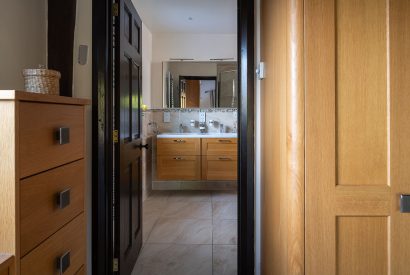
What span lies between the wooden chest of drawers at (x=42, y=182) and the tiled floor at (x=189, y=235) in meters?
1.21

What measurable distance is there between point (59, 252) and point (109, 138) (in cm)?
84

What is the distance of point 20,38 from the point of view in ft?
4.85

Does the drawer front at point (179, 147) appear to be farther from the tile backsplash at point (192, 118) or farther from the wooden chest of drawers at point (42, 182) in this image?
the wooden chest of drawers at point (42, 182)

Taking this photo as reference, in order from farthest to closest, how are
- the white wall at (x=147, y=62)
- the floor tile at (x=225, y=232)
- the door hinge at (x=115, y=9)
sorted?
1. the white wall at (x=147, y=62)
2. the floor tile at (x=225, y=232)
3. the door hinge at (x=115, y=9)

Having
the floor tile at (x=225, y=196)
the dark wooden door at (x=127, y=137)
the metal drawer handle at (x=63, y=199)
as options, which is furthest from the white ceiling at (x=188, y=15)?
the metal drawer handle at (x=63, y=199)

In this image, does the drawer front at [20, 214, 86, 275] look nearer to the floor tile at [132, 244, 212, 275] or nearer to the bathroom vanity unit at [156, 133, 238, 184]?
the floor tile at [132, 244, 212, 275]

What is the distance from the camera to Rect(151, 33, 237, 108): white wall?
16.1ft

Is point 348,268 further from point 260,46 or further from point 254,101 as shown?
point 260,46

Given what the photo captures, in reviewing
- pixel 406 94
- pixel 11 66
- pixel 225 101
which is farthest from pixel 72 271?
pixel 225 101

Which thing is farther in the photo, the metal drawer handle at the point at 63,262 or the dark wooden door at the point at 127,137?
the dark wooden door at the point at 127,137

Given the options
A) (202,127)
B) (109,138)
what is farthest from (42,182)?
(202,127)

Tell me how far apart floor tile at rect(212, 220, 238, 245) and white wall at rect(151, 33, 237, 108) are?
234cm

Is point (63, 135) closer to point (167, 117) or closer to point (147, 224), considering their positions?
point (147, 224)

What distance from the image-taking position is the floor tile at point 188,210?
352 centimetres
